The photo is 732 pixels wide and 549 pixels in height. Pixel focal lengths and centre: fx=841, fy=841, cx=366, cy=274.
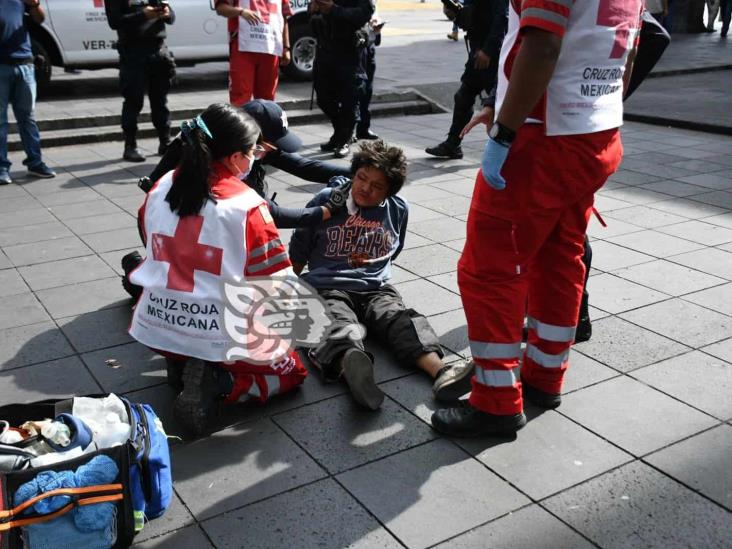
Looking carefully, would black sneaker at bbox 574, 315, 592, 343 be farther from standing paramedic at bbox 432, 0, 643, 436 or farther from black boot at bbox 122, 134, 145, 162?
black boot at bbox 122, 134, 145, 162

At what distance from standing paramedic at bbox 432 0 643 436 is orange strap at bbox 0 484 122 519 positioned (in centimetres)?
125

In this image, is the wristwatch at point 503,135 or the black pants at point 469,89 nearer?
the wristwatch at point 503,135

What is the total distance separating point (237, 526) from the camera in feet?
8.54

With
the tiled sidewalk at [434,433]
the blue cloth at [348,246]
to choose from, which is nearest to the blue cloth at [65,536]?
the tiled sidewalk at [434,433]

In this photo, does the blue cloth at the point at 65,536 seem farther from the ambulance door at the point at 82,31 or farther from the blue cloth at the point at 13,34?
the ambulance door at the point at 82,31

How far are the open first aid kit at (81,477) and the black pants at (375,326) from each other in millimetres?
971

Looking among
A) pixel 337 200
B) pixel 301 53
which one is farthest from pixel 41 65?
pixel 337 200

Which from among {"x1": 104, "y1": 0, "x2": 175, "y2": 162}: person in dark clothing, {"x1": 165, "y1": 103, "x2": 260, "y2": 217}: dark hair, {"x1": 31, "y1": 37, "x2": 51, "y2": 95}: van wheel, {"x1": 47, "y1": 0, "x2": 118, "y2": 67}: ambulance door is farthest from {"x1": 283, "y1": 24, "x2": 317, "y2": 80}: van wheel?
{"x1": 165, "y1": 103, "x2": 260, "y2": 217}: dark hair

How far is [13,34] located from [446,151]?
3.80 m

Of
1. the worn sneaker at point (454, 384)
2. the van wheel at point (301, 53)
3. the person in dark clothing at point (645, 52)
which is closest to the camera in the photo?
the person in dark clothing at point (645, 52)

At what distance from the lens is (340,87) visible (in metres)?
7.82

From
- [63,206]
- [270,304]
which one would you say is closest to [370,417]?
[270,304]

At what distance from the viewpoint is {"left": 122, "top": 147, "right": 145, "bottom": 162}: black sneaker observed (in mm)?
7629

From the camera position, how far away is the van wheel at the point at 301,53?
35.9 feet
